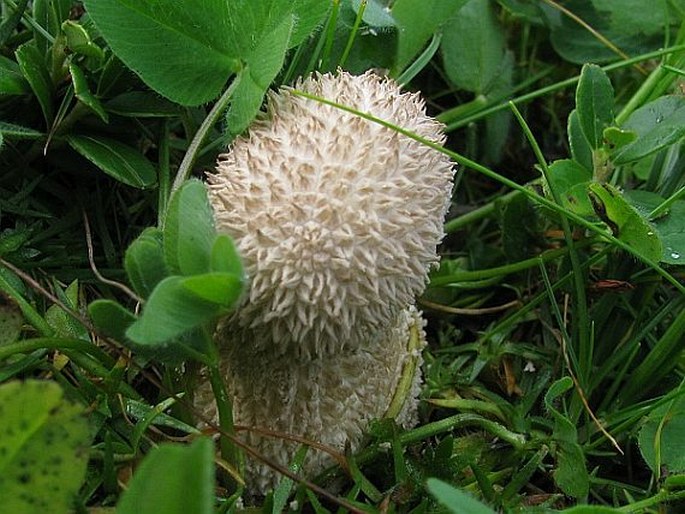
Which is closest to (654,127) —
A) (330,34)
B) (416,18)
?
(416,18)

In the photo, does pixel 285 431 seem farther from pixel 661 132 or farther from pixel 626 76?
pixel 626 76

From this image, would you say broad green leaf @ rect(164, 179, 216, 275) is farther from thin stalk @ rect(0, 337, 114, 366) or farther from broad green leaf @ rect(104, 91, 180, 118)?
broad green leaf @ rect(104, 91, 180, 118)

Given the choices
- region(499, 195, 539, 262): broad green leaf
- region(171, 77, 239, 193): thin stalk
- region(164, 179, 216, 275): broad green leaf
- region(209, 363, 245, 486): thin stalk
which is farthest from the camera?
region(499, 195, 539, 262): broad green leaf

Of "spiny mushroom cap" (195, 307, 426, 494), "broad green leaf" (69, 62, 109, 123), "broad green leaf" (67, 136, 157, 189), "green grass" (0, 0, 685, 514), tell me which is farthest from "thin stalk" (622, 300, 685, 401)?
"broad green leaf" (69, 62, 109, 123)

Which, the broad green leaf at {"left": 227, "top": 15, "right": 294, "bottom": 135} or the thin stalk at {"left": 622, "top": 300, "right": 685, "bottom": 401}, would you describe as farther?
the thin stalk at {"left": 622, "top": 300, "right": 685, "bottom": 401}

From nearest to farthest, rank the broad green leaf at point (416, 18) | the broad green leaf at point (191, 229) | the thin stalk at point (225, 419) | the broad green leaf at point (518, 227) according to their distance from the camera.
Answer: the broad green leaf at point (191, 229)
the thin stalk at point (225, 419)
the broad green leaf at point (416, 18)
the broad green leaf at point (518, 227)

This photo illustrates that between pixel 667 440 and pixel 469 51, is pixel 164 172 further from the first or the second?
pixel 667 440

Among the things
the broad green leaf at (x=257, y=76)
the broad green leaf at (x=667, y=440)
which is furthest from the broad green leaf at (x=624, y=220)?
the broad green leaf at (x=257, y=76)

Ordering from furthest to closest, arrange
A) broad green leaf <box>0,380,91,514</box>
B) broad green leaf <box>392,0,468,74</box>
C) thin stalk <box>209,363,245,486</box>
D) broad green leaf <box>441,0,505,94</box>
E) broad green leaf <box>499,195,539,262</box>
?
broad green leaf <box>441,0,505,94</box> → broad green leaf <box>499,195,539,262</box> → broad green leaf <box>392,0,468,74</box> → thin stalk <box>209,363,245,486</box> → broad green leaf <box>0,380,91,514</box>

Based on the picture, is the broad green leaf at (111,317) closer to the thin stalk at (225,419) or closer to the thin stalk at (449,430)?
the thin stalk at (225,419)
